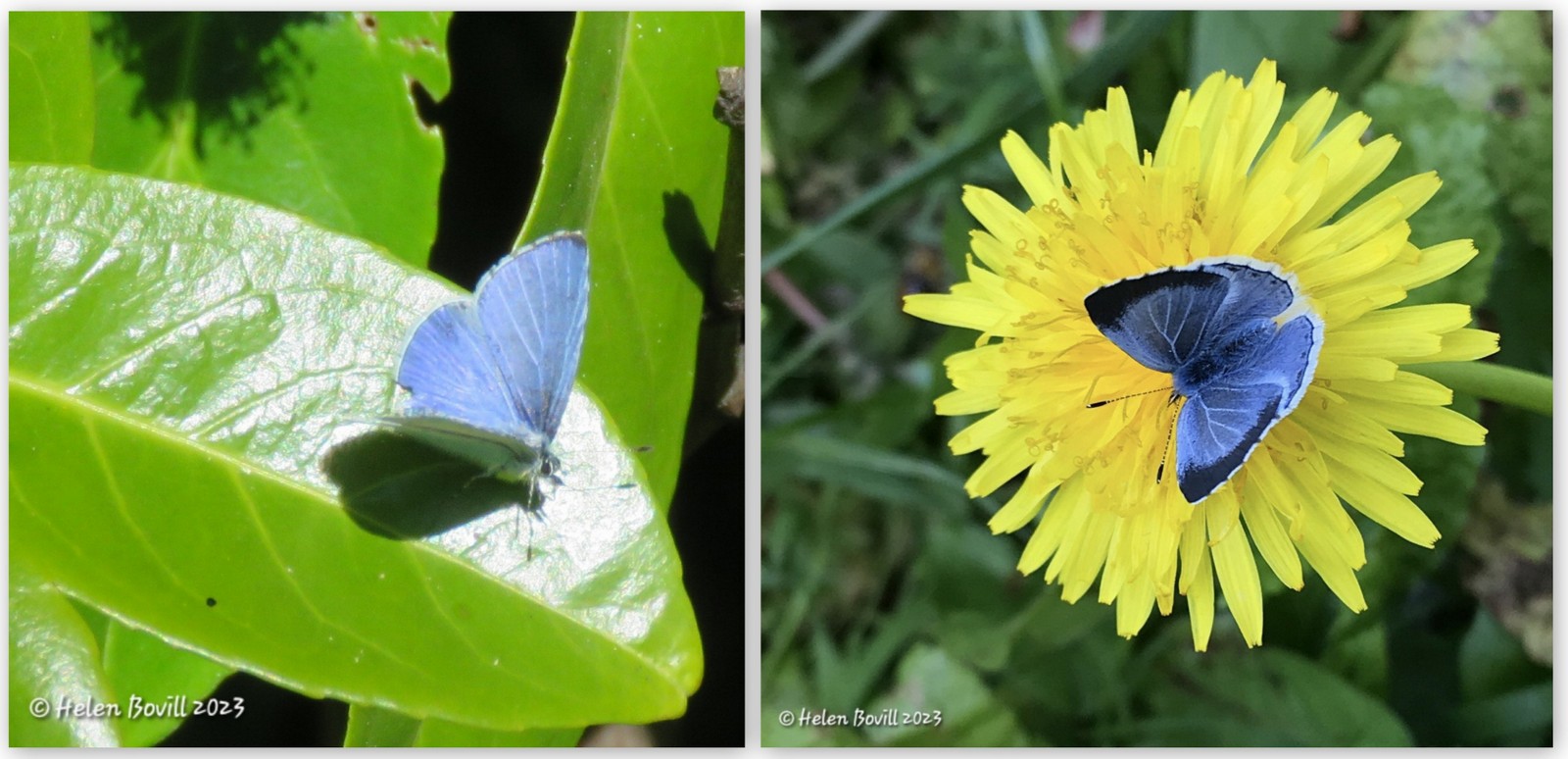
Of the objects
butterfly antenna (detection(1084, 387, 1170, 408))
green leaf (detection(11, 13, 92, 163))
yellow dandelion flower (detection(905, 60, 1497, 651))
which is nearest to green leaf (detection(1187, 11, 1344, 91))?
yellow dandelion flower (detection(905, 60, 1497, 651))

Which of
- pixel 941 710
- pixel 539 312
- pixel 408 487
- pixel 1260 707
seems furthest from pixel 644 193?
pixel 1260 707

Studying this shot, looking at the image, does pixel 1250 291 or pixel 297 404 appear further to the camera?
pixel 297 404

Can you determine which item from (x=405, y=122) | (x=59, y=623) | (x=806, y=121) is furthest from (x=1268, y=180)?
(x=59, y=623)

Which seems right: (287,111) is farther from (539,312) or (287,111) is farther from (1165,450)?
(1165,450)

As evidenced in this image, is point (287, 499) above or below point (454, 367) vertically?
below

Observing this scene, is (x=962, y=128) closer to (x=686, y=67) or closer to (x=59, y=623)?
(x=686, y=67)

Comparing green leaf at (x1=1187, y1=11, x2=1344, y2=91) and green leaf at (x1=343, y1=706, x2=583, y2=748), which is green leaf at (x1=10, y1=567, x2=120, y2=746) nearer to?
green leaf at (x1=343, y1=706, x2=583, y2=748)
